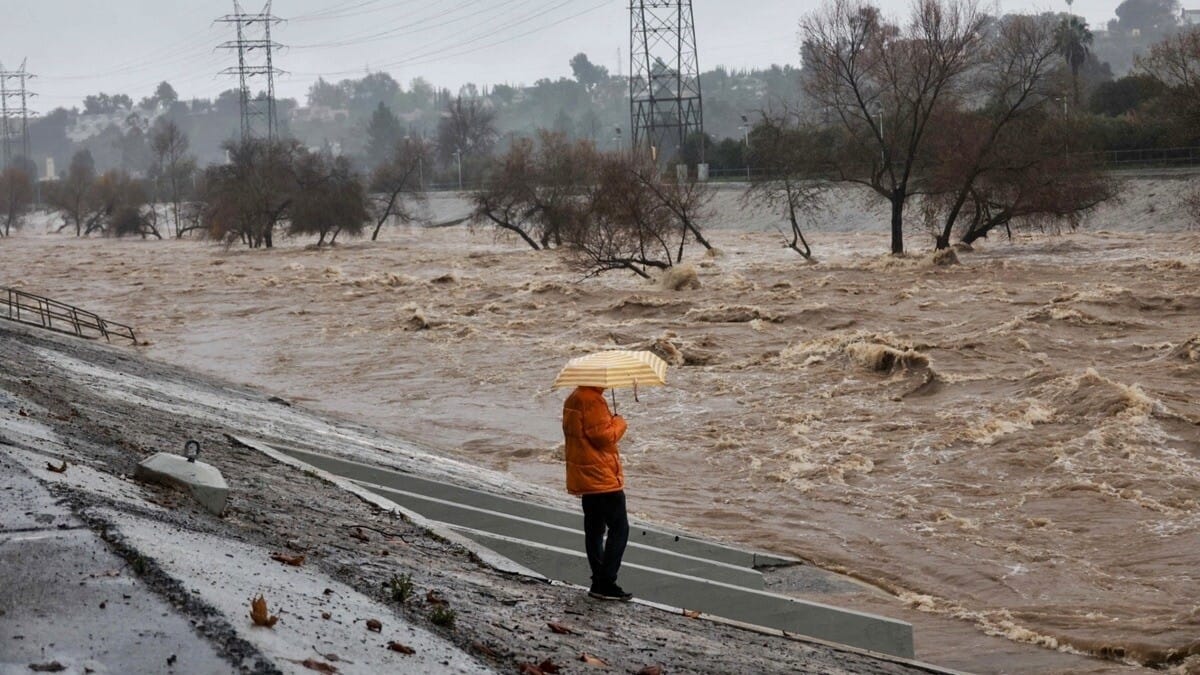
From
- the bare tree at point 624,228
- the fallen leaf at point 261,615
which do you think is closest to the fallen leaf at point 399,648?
the fallen leaf at point 261,615

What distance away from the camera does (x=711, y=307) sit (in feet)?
128

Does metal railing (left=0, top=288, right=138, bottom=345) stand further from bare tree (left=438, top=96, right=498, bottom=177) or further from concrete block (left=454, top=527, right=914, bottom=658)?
bare tree (left=438, top=96, right=498, bottom=177)

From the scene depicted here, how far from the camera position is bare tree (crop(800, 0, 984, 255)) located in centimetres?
5262

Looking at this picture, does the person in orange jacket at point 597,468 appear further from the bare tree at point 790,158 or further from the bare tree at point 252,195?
the bare tree at point 252,195

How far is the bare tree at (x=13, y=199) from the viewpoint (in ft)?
447

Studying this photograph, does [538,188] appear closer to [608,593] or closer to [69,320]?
[69,320]

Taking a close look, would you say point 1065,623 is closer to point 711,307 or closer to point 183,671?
point 183,671

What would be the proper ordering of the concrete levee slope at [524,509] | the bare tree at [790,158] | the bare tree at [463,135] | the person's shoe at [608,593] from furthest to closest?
the bare tree at [463,135]
the bare tree at [790,158]
the concrete levee slope at [524,509]
the person's shoe at [608,593]

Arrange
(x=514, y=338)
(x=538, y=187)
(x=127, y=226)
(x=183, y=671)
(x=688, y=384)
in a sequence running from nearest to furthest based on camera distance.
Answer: (x=183, y=671) → (x=688, y=384) → (x=514, y=338) → (x=538, y=187) → (x=127, y=226)

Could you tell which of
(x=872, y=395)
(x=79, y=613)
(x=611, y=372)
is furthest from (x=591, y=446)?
(x=872, y=395)

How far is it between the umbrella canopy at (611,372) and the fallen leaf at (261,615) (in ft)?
10.2

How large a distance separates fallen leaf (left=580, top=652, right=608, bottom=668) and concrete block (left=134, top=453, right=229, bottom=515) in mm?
3679

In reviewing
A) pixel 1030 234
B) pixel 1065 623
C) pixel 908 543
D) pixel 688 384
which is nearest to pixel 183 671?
pixel 1065 623

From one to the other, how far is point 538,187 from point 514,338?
126 feet
